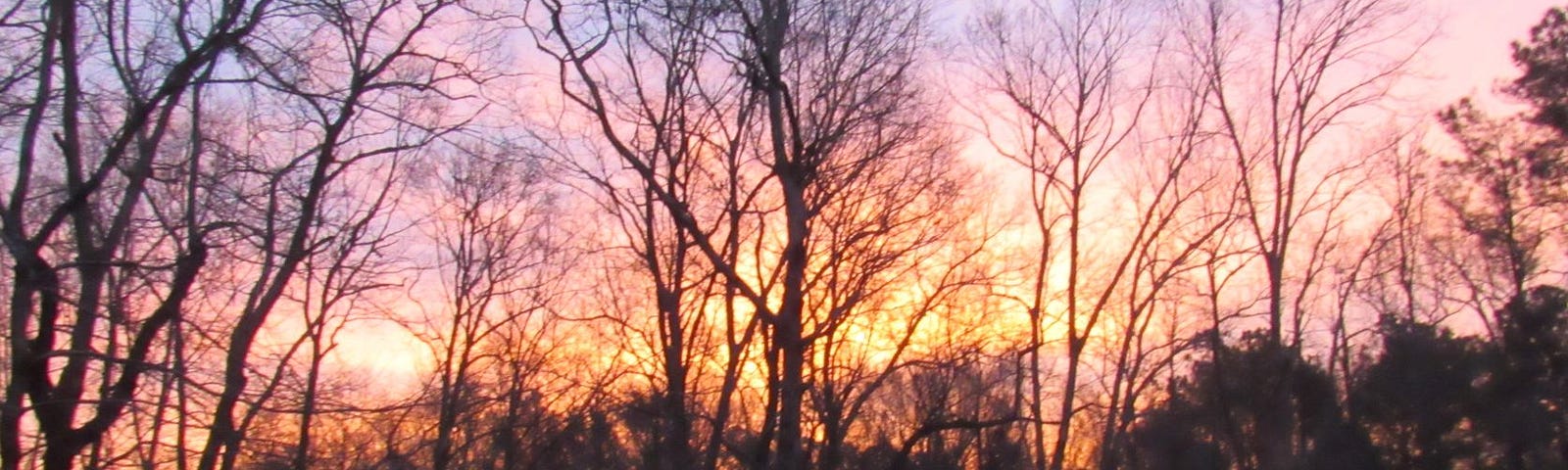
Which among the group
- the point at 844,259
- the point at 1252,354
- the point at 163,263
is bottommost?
the point at 163,263

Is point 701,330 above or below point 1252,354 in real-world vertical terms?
below

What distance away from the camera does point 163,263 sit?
9578mm

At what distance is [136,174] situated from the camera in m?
10.8

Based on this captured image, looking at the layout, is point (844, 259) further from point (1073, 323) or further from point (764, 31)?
point (1073, 323)

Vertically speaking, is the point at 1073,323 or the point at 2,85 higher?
the point at 1073,323

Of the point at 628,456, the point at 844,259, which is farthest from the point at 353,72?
the point at 628,456

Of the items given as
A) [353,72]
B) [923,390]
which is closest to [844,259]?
[353,72]

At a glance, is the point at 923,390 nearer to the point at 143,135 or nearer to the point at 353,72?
the point at 353,72

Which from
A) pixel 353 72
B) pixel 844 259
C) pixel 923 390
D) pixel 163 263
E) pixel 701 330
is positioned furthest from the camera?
pixel 923 390

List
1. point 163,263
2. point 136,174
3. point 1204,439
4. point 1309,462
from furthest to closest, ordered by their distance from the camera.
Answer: point 1204,439 → point 1309,462 → point 136,174 → point 163,263

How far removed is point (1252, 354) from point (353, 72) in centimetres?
2891

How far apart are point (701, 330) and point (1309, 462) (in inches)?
844

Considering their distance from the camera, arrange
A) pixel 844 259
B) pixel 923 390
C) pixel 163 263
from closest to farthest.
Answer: pixel 163 263 → pixel 844 259 → pixel 923 390

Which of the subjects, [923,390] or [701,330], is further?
[923,390]
